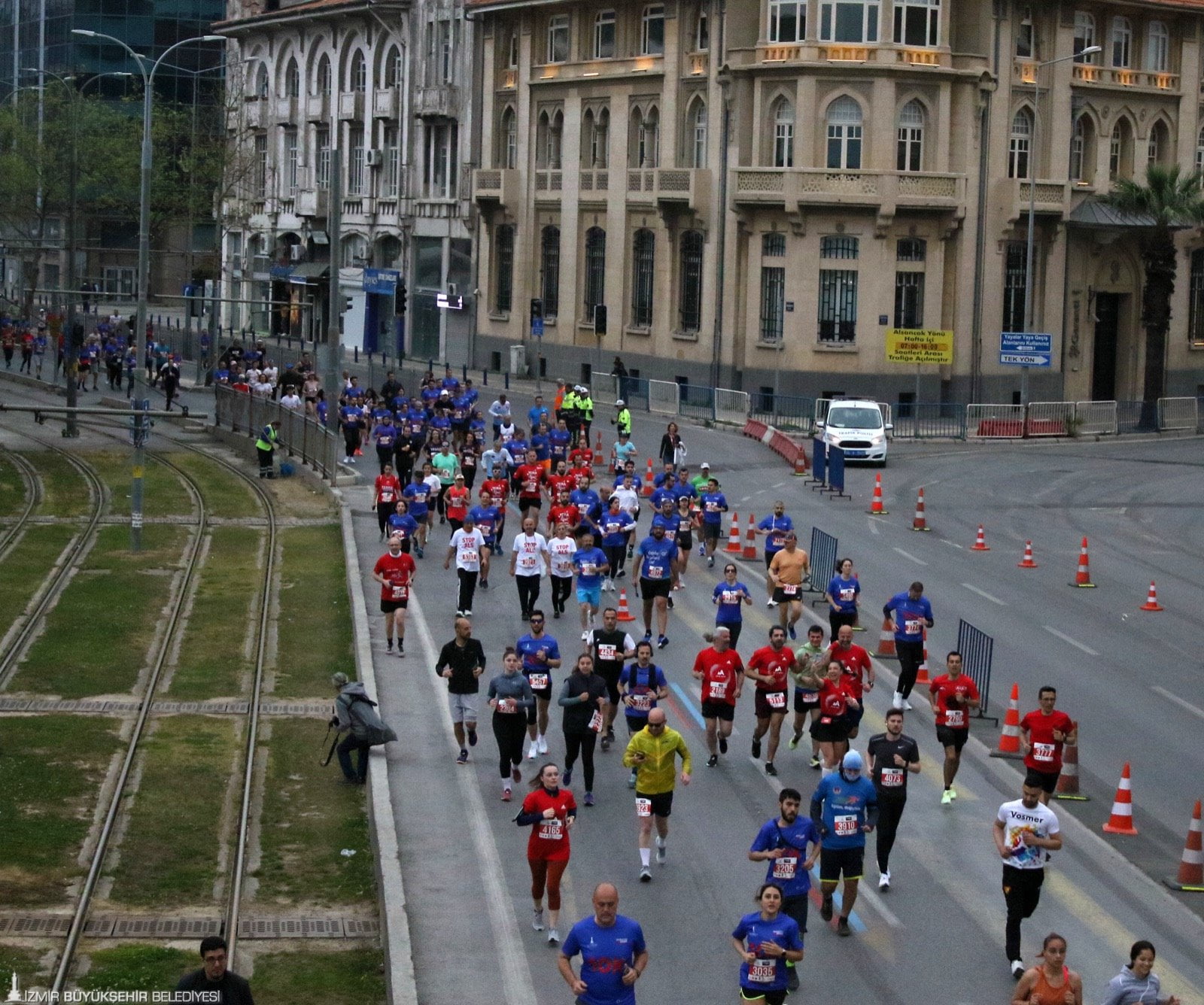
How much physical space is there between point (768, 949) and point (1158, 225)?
4969 cm

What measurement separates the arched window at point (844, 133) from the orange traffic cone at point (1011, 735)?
3865 cm

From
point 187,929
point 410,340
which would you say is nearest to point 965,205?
point 410,340

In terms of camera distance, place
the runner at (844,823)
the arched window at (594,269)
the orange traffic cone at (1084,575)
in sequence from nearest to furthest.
A: the runner at (844,823) < the orange traffic cone at (1084,575) < the arched window at (594,269)

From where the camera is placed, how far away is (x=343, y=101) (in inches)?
3199

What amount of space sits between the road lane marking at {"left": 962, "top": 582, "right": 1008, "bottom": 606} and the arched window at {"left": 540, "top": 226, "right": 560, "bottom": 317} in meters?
38.9

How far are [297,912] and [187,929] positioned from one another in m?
0.88

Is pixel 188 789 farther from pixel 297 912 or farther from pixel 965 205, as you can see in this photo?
pixel 965 205

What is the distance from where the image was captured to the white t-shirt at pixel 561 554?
26.8 meters

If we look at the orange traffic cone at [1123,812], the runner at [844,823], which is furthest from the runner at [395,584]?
the runner at [844,823]

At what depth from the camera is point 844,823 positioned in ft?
49.3

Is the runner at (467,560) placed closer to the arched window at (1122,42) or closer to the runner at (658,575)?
the runner at (658,575)

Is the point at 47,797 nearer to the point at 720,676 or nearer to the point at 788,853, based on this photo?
the point at 720,676

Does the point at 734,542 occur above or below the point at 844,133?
below

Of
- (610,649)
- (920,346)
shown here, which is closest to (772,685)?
(610,649)
